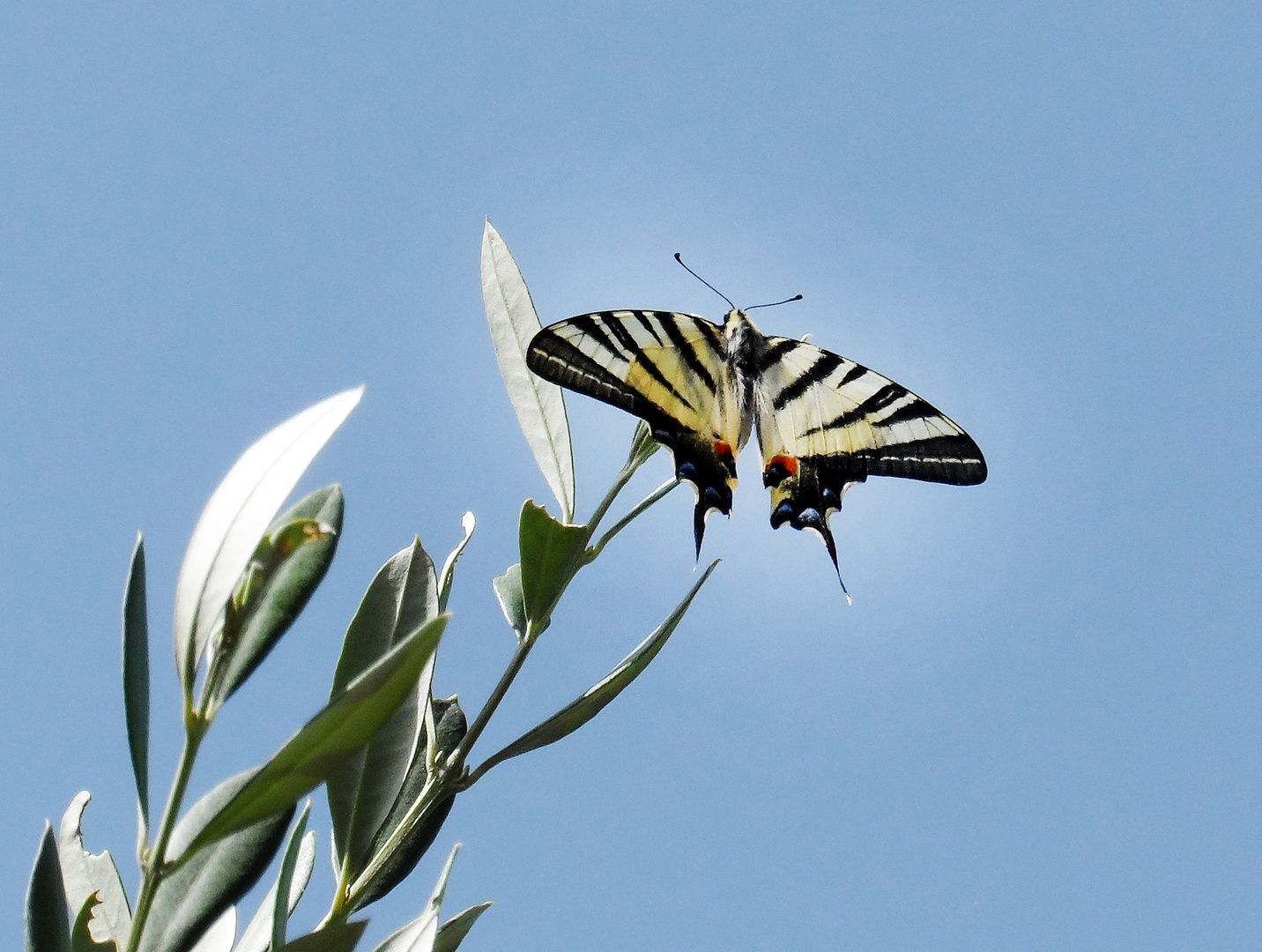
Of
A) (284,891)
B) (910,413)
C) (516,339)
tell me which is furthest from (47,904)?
(910,413)

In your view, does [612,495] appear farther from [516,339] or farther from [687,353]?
[687,353]

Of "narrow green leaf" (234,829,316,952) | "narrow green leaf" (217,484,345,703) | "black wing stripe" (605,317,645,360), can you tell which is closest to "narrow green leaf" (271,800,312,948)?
"narrow green leaf" (234,829,316,952)

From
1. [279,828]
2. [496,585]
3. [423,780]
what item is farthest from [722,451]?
[279,828]

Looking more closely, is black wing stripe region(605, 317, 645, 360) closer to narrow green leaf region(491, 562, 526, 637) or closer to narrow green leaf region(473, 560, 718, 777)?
narrow green leaf region(491, 562, 526, 637)

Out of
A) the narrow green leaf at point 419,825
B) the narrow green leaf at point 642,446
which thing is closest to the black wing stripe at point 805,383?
the narrow green leaf at point 642,446

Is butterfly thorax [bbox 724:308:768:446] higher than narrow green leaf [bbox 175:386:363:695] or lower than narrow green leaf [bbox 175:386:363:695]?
higher

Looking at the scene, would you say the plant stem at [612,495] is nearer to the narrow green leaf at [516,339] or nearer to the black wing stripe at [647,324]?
the narrow green leaf at [516,339]

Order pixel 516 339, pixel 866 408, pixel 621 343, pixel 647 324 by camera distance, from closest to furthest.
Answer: pixel 516 339 < pixel 621 343 < pixel 647 324 < pixel 866 408
